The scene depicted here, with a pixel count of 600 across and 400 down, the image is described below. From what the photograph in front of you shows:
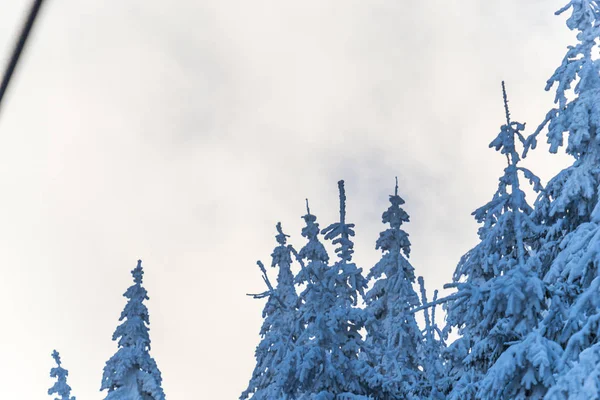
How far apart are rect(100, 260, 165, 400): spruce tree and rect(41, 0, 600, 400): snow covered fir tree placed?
1.8 inches

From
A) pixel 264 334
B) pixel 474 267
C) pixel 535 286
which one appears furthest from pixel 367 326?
pixel 264 334

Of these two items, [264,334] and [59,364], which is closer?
[264,334]

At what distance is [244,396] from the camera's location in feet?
97.7

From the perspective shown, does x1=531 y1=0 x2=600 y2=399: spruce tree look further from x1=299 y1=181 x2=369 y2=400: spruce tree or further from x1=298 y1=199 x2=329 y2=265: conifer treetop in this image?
x1=298 y1=199 x2=329 y2=265: conifer treetop

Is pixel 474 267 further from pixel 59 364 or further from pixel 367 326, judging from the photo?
pixel 59 364

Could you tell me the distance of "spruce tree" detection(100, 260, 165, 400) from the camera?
78.5 feet

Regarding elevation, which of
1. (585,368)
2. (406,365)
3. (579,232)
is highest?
(406,365)

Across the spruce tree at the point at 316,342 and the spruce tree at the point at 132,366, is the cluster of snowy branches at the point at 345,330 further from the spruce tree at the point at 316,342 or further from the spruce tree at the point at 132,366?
the spruce tree at the point at 132,366

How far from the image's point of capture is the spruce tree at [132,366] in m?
23.9

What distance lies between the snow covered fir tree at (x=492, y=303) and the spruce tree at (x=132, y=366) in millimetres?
45

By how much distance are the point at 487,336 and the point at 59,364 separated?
2964 centimetres

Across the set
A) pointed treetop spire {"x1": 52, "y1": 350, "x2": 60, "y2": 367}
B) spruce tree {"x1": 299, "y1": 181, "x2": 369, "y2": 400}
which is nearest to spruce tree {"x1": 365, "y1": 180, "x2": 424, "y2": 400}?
spruce tree {"x1": 299, "y1": 181, "x2": 369, "y2": 400}

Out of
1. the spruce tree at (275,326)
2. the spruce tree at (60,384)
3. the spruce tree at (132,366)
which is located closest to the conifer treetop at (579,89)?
the spruce tree at (275,326)

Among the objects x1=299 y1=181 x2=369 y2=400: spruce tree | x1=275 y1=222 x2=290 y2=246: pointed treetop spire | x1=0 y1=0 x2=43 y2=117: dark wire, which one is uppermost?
x1=275 y1=222 x2=290 y2=246: pointed treetop spire
